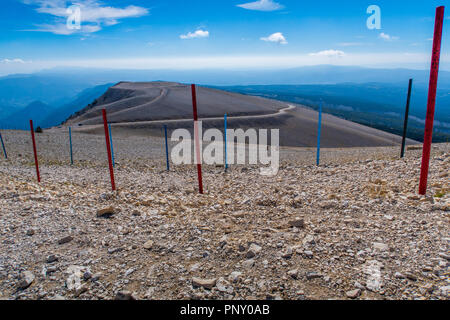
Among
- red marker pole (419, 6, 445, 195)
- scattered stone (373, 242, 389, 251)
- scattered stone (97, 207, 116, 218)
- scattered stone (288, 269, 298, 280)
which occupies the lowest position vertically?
scattered stone (97, 207, 116, 218)

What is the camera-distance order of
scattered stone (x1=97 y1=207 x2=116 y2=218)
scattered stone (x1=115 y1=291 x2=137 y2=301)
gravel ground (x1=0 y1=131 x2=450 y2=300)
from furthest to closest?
scattered stone (x1=97 y1=207 x2=116 y2=218), gravel ground (x1=0 y1=131 x2=450 y2=300), scattered stone (x1=115 y1=291 x2=137 y2=301)

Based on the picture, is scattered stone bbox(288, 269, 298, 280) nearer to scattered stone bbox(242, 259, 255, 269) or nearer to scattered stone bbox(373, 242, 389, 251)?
scattered stone bbox(242, 259, 255, 269)

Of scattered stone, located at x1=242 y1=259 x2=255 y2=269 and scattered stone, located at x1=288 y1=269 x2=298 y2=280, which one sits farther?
scattered stone, located at x1=242 y1=259 x2=255 y2=269

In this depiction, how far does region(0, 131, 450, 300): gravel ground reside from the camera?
366cm

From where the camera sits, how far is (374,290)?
Result: 136 inches

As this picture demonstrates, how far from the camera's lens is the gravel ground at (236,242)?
3660 millimetres

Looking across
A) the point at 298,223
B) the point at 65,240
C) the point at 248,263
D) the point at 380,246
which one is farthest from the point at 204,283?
the point at 65,240

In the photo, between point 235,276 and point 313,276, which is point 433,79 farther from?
point 235,276

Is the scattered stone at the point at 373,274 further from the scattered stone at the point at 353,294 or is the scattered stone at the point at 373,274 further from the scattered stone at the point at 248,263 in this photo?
the scattered stone at the point at 248,263

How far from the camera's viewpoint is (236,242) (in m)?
4.74

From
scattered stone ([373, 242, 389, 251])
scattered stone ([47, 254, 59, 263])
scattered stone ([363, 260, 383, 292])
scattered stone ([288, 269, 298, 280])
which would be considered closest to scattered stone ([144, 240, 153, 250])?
scattered stone ([47, 254, 59, 263])

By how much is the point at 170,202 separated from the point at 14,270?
11.9 ft

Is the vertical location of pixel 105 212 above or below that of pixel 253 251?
below
